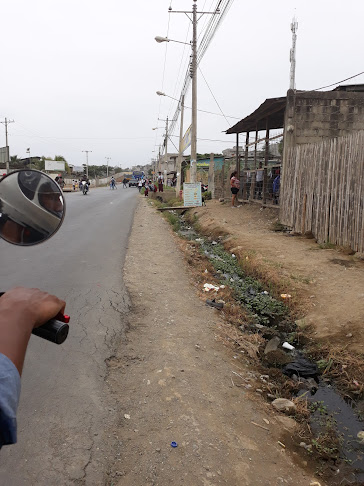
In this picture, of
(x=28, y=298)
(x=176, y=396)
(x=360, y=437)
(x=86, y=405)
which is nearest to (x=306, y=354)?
(x=360, y=437)

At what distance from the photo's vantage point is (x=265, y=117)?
14.3 metres

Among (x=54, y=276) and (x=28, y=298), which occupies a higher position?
(x=28, y=298)

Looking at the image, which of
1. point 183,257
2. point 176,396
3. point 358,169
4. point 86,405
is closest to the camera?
point 86,405

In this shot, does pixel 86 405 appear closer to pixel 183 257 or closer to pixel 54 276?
pixel 54 276

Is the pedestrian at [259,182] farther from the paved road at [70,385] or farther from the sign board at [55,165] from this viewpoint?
the sign board at [55,165]

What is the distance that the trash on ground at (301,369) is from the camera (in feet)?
12.4

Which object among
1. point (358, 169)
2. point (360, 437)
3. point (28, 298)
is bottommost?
point (360, 437)

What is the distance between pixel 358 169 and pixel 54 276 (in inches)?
215

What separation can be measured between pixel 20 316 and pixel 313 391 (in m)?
3.14

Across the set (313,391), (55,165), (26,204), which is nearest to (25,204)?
(26,204)

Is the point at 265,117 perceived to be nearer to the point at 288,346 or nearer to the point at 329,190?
the point at 329,190

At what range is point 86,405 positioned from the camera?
264cm

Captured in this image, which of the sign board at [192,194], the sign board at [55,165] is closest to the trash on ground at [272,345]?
the sign board at [192,194]

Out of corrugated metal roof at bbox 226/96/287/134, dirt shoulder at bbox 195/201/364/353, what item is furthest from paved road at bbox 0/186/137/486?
corrugated metal roof at bbox 226/96/287/134
